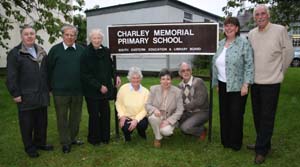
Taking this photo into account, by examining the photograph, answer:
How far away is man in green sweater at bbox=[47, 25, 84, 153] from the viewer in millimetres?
5113

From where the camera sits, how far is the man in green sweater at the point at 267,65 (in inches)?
179

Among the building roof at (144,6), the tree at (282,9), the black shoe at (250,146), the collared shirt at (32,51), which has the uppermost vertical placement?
the building roof at (144,6)

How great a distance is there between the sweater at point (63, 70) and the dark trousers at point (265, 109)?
8.46ft

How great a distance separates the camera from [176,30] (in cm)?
573

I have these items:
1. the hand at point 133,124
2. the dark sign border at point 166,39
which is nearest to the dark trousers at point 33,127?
the hand at point 133,124

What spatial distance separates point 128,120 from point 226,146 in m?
1.57

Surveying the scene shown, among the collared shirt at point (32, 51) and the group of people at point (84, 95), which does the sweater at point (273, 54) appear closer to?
the group of people at point (84, 95)

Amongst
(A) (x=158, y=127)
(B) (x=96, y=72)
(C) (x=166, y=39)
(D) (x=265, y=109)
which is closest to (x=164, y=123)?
(A) (x=158, y=127)

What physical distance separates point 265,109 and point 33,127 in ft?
11.1

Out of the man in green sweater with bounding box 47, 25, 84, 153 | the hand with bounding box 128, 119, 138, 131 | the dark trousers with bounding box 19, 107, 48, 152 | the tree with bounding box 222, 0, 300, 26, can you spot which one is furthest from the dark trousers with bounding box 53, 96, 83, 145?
the tree with bounding box 222, 0, 300, 26

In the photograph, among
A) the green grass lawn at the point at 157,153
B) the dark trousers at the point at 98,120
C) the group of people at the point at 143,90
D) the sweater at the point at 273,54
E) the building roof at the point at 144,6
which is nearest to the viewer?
the sweater at the point at 273,54

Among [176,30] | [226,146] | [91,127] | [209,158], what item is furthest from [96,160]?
[176,30]

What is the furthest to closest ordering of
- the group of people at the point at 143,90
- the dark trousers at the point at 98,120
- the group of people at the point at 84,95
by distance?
→ the dark trousers at the point at 98,120, the group of people at the point at 84,95, the group of people at the point at 143,90

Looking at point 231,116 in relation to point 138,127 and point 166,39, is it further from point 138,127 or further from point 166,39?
point 166,39
